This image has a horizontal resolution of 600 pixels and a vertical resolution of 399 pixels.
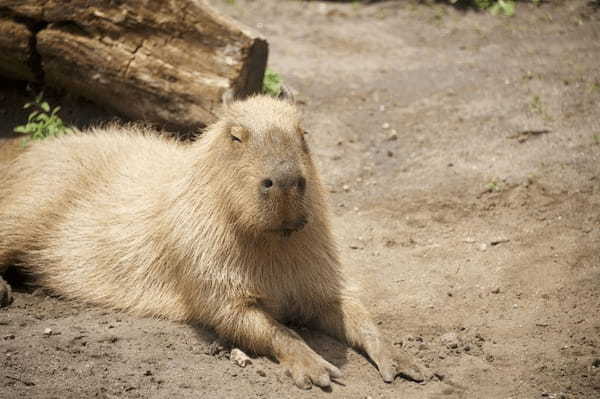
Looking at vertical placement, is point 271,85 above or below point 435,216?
above

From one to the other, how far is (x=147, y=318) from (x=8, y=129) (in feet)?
8.34

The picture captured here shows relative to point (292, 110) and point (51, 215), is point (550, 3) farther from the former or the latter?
point (51, 215)

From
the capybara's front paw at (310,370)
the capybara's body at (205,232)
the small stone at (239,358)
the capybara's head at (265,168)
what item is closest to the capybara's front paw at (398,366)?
the capybara's body at (205,232)

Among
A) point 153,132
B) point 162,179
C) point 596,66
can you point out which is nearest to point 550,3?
point 596,66

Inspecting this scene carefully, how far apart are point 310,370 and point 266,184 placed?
1.02 m

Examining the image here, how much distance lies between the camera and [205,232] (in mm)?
4152

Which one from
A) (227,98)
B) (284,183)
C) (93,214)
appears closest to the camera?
(284,183)

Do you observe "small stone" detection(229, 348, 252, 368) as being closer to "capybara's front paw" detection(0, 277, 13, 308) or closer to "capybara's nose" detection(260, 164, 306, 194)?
"capybara's nose" detection(260, 164, 306, 194)

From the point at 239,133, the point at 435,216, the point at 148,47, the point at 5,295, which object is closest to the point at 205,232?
the point at 239,133

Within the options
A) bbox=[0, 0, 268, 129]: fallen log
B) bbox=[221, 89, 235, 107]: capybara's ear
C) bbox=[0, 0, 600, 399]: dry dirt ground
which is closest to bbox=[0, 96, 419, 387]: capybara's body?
bbox=[0, 0, 600, 399]: dry dirt ground

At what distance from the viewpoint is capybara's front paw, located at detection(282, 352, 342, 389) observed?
12.3ft

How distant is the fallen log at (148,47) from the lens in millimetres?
5605

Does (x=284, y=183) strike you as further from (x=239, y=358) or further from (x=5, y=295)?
(x=5, y=295)

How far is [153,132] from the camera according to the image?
562 cm
